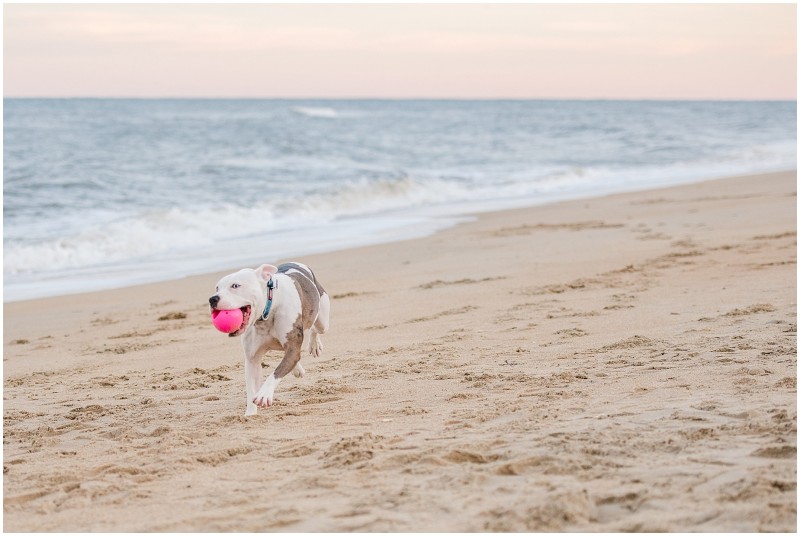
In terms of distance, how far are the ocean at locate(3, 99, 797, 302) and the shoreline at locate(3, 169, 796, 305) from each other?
6 cm

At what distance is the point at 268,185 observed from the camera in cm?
2298

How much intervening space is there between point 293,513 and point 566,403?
185 cm

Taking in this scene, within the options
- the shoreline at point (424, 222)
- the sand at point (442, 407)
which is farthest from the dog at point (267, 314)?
the shoreline at point (424, 222)

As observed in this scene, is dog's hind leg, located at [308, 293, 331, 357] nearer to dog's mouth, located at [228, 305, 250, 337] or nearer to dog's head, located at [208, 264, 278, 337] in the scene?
dog's head, located at [208, 264, 278, 337]

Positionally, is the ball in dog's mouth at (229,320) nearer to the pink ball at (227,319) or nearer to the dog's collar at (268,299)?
the pink ball at (227,319)

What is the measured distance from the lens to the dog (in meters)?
5.35

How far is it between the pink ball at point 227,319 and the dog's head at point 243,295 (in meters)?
0.02

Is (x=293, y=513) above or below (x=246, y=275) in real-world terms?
below

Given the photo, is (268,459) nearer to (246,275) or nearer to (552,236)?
(246,275)

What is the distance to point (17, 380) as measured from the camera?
7.07 m

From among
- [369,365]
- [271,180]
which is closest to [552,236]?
[369,365]

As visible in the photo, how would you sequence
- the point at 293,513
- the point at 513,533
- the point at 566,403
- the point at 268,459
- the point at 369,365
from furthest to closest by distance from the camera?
the point at 369,365 → the point at 566,403 → the point at 268,459 → the point at 293,513 → the point at 513,533

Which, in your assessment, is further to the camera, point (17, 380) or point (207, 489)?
point (17, 380)

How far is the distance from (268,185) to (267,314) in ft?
57.9
